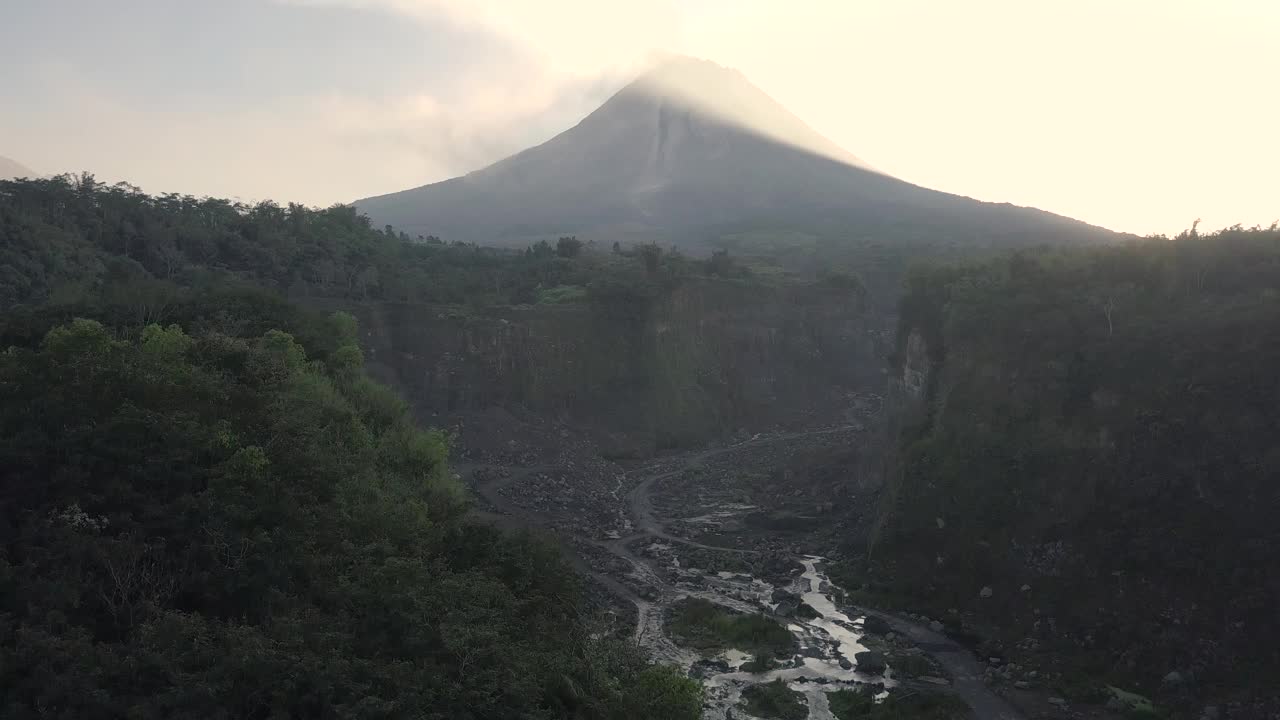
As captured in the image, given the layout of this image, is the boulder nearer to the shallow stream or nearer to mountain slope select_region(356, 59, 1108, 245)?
the shallow stream

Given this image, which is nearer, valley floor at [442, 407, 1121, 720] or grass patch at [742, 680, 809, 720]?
grass patch at [742, 680, 809, 720]

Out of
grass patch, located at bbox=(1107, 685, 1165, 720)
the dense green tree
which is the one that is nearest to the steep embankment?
grass patch, located at bbox=(1107, 685, 1165, 720)

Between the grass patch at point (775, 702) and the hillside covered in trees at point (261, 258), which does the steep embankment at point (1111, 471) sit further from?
the hillside covered in trees at point (261, 258)

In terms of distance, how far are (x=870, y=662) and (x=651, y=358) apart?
39.1m

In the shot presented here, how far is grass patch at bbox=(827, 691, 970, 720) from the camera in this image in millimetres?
21172

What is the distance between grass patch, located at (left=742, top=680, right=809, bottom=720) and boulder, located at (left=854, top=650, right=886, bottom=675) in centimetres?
266

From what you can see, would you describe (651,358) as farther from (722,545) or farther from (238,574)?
(238,574)

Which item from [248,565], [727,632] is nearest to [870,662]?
[727,632]

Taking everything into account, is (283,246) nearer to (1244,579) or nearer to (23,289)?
(23,289)

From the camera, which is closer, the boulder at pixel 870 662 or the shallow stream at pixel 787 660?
the shallow stream at pixel 787 660

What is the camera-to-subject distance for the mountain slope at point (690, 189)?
401ft

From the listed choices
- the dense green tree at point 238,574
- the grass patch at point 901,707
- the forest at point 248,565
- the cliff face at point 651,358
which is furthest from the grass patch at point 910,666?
the cliff face at point 651,358

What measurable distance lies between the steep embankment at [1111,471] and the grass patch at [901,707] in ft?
11.8

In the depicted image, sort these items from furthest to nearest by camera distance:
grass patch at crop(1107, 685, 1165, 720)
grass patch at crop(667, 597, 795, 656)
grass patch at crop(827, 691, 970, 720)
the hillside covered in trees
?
the hillside covered in trees
grass patch at crop(667, 597, 795, 656)
grass patch at crop(827, 691, 970, 720)
grass patch at crop(1107, 685, 1165, 720)
